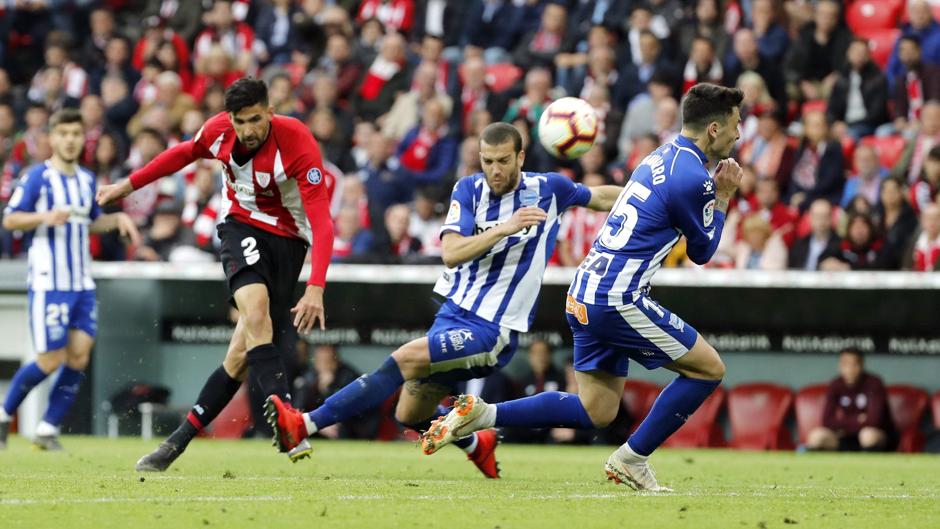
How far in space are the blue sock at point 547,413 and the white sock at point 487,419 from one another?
4 cm

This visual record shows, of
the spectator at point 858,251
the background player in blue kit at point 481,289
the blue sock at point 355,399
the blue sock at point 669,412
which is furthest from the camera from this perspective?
the spectator at point 858,251

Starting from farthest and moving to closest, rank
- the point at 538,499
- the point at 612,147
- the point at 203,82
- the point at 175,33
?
1. the point at 175,33
2. the point at 203,82
3. the point at 612,147
4. the point at 538,499

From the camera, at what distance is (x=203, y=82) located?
1944 cm

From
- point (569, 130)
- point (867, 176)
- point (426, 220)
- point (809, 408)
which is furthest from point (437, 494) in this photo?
point (867, 176)

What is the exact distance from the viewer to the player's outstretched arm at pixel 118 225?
10.9 metres

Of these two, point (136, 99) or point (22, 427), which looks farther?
point (136, 99)

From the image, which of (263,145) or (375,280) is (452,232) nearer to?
(263,145)

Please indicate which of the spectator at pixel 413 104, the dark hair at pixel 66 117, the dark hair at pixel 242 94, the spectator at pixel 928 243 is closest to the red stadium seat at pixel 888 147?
the spectator at pixel 928 243

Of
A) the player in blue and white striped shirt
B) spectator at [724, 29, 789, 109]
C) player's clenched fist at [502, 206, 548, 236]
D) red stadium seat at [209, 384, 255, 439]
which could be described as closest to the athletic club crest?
player's clenched fist at [502, 206, 548, 236]

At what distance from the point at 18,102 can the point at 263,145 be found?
13.0 metres

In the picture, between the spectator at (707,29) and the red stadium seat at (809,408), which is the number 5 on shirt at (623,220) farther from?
the spectator at (707,29)

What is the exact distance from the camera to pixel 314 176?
28.5 ft

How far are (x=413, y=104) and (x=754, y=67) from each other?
160 inches

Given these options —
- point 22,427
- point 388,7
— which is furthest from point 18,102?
point 22,427
